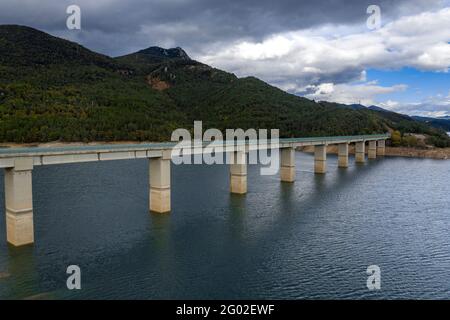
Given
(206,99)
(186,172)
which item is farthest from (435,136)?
(186,172)

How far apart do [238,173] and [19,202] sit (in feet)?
92.1

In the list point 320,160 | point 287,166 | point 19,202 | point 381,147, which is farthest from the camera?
point 381,147

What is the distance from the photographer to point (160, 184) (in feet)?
126

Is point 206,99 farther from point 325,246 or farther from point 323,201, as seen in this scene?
point 325,246

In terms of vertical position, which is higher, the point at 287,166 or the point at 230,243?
the point at 287,166

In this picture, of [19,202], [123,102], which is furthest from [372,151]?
[19,202]

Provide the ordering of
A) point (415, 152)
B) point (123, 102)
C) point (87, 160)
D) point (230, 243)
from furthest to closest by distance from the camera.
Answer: point (123, 102) → point (415, 152) → point (87, 160) → point (230, 243)

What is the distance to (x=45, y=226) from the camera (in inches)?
1291

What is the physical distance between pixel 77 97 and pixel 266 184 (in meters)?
74.2

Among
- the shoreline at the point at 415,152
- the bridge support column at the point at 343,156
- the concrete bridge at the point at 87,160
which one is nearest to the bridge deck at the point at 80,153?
the concrete bridge at the point at 87,160

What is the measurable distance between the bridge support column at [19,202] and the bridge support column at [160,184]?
510 inches

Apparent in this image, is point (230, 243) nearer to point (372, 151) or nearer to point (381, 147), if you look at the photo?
point (372, 151)

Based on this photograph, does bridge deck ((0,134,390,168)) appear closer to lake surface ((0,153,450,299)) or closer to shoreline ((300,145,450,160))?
lake surface ((0,153,450,299))

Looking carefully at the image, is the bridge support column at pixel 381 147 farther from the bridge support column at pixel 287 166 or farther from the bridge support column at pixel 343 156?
the bridge support column at pixel 287 166
